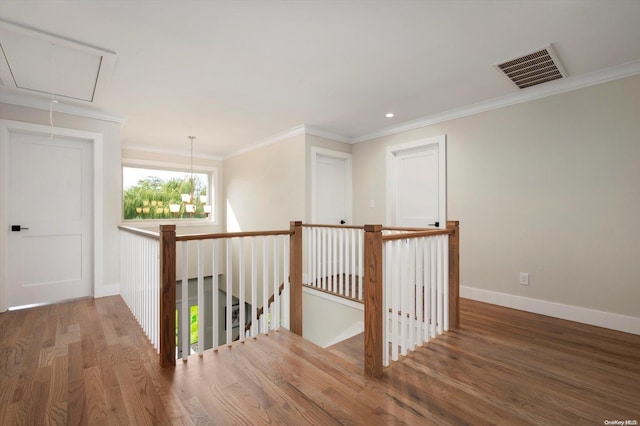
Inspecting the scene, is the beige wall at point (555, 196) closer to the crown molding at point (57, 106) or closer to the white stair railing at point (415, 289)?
the white stair railing at point (415, 289)

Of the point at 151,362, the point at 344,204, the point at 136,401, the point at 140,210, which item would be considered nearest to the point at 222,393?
the point at 136,401

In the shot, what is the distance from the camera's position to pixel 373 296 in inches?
76.1

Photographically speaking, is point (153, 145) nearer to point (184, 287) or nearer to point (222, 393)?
point (184, 287)

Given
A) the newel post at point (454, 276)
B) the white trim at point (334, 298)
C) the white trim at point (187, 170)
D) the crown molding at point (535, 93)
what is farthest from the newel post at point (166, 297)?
the white trim at point (187, 170)

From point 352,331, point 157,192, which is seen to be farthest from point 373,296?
point 157,192

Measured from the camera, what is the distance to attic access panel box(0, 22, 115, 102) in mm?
2194

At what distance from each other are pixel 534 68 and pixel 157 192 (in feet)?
19.7

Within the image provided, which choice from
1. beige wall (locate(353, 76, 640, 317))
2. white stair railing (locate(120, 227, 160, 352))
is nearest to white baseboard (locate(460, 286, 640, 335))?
beige wall (locate(353, 76, 640, 317))

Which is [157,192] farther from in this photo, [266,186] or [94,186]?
[266,186]

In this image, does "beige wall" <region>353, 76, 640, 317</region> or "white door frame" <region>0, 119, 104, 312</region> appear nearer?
"beige wall" <region>353, 76, 640, 317</region>

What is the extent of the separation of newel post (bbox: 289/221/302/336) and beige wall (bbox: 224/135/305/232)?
1.58m

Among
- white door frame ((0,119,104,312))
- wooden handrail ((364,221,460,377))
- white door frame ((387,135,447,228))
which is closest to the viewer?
wooden handrail ((364,221,460,377))

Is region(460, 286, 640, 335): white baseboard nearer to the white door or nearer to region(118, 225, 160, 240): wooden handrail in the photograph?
region(118, 225, 160, 240): wooden handrail

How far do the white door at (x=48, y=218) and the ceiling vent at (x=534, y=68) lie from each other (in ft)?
16.2
